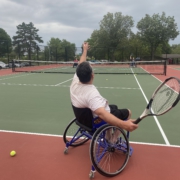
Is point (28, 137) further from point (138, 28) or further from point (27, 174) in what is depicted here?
point (138, 28)

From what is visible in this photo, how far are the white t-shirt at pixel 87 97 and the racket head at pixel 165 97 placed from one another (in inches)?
25.3

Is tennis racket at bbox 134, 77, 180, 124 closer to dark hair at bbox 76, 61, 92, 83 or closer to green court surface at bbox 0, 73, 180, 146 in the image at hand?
dark hair at bbox 76, 61, 92, 83

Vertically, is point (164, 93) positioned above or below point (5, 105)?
above

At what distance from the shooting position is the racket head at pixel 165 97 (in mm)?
2525

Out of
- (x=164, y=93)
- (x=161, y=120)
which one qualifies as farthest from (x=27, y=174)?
(x=161, y=120)

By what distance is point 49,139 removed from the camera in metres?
3.72

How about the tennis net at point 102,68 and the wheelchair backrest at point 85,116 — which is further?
the tennis net at point 102,68

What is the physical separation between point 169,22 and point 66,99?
139 ft

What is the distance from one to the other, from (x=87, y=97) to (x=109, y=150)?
2.74 ft

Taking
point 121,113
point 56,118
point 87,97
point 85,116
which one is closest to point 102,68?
point 56,118

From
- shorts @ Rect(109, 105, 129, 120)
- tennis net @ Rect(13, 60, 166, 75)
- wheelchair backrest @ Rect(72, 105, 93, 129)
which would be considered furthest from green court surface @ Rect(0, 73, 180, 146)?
tennis net @ Rect(13, 60, 166, 75)

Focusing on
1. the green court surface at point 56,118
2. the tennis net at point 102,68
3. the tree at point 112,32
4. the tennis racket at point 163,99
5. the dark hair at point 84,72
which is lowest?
the green court surface at point 56,118

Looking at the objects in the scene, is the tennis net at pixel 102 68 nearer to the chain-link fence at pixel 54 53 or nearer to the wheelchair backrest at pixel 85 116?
the chain-link fence at pixel 54 53

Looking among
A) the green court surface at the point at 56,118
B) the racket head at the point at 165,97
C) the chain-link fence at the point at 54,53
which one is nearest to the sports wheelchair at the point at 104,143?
the racket head at the point at 165,97
